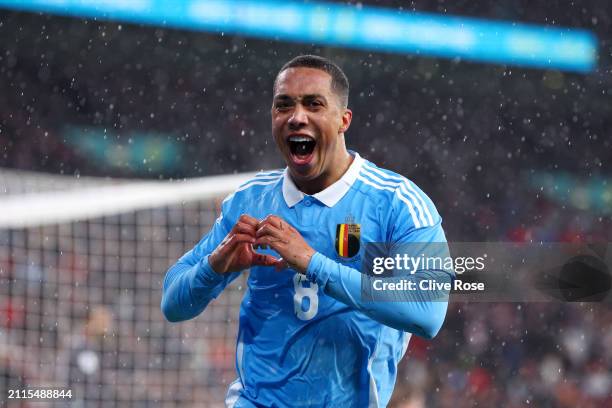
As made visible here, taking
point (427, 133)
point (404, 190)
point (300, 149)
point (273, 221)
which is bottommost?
point (273, 221)

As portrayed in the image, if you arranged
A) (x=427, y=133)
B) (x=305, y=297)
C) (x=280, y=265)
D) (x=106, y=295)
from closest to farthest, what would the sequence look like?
(x=280, y=265) → (x=305, y=297) → (x=106, y=295) → (x=427, y=133)

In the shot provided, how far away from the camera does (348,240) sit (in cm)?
275

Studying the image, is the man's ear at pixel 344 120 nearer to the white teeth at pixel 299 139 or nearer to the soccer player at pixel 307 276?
the soccer player at pixel 307 276

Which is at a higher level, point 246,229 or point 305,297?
point 246,229

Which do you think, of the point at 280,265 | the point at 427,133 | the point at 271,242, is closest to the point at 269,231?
the point at 271,242

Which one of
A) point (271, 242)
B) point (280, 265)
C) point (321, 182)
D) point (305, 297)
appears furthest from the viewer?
point (321, 182)

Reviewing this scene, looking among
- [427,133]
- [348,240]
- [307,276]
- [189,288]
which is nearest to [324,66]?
[348,240]

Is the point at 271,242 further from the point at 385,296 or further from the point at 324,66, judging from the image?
the point at 324,66

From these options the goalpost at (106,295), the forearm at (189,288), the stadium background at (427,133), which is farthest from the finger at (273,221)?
the stadium background at (427,133)

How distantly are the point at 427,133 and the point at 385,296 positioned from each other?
361 inches

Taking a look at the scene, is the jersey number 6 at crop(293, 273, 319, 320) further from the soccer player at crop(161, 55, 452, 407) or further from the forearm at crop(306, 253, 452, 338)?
the forearm at crop(306, 253, 452, 338)

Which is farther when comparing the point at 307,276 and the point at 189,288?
the point at 189,288

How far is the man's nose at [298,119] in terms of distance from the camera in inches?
109

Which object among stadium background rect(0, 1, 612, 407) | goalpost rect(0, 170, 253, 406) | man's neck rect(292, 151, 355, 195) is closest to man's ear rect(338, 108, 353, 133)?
man's neck rect(292, 151, 355, 195)
